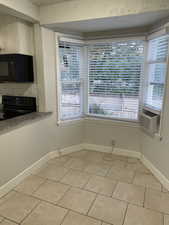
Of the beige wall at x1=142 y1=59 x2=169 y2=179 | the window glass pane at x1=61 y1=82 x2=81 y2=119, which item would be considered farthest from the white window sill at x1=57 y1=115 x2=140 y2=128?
the beige wall at x1=142 y1=59 x2=169 y2=179

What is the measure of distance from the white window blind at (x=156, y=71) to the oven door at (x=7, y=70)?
2242 mm

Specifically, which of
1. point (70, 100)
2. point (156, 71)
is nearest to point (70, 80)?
point (70, 100)

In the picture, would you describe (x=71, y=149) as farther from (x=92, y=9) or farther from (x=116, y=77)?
(x=92, y=9)

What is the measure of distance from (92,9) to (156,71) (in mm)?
1356

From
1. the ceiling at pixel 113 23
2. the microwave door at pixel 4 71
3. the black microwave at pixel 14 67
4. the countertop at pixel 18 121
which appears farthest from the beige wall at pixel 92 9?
the countertop at pixel 18 121

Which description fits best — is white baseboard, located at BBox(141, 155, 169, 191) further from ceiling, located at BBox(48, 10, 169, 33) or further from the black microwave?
the black microwave

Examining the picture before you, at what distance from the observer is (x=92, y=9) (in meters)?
2.35

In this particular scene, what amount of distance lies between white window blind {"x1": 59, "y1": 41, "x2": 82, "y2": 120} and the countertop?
50 cm

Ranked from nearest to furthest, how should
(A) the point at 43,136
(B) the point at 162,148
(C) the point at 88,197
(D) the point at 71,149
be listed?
1. (C) the point at 88,197
2. (B) the point at 162,148
3. (A) the point at 43,136
4. (D) the point at 71,149

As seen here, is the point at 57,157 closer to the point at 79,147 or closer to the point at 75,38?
the point at 79,147

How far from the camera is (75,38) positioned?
3109 mm

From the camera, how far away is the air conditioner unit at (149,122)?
2.62 metres

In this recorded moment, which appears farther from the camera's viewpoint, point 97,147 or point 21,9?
point 97,147

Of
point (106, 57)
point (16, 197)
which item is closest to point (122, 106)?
point (106, 57)
